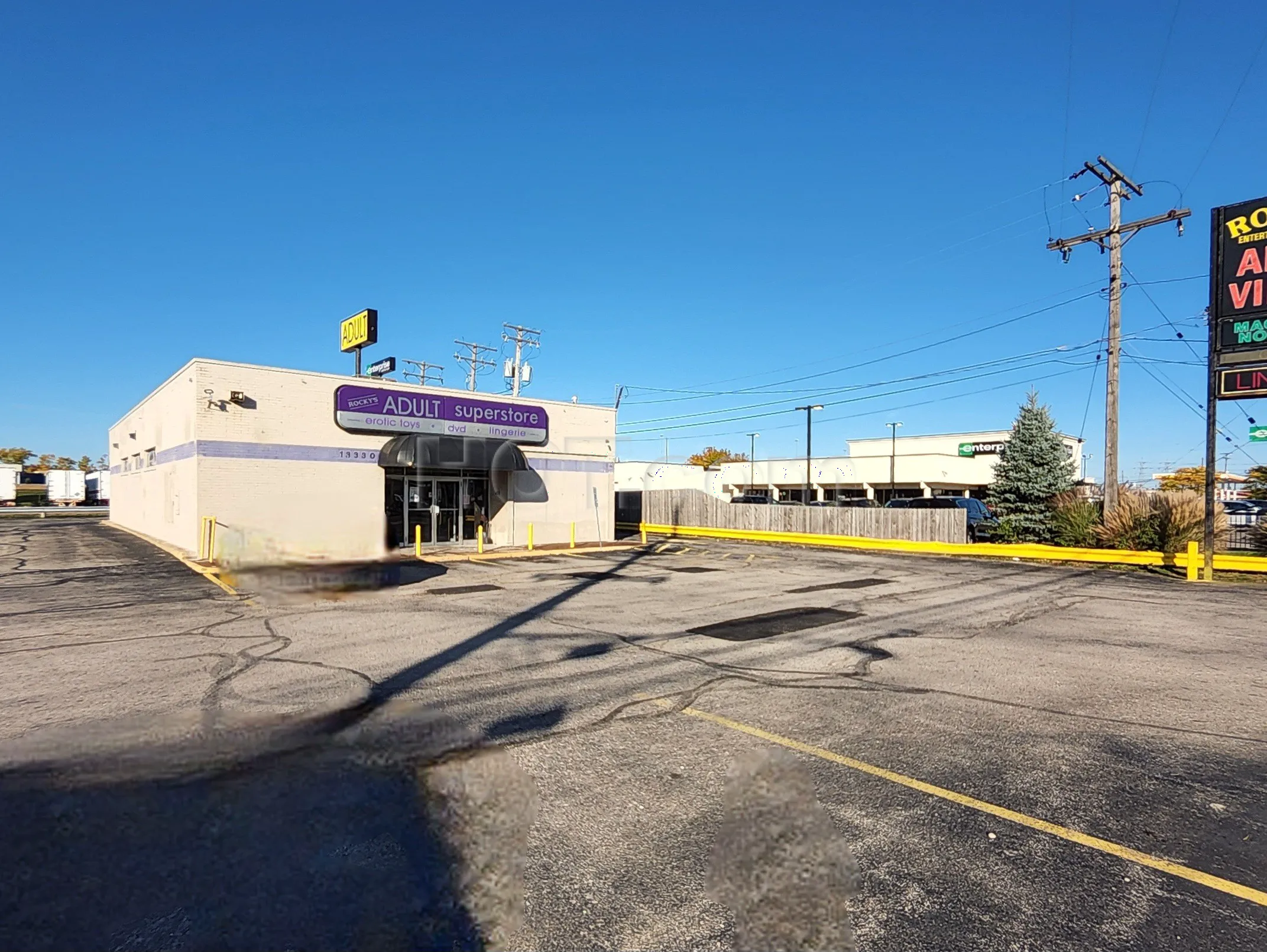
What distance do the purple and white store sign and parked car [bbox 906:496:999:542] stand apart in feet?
53.9

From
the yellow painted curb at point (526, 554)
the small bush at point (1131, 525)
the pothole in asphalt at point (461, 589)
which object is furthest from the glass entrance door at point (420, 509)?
the small bush at point (1131, 525)

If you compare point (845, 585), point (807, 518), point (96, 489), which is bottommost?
point (845, 585)

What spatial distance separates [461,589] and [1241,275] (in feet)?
59.8

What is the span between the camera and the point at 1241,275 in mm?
15375

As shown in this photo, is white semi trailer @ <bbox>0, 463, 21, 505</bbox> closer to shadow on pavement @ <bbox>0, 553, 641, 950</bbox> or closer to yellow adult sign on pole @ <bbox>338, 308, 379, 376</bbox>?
yellow adult sign on pole @ <bbox>338, 308, 379, 376</bbox>

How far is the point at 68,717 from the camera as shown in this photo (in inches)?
223

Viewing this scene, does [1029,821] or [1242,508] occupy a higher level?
[1242,508]

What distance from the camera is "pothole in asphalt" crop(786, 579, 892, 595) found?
1419 cm

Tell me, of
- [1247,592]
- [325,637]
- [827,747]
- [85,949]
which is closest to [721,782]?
[827,747]

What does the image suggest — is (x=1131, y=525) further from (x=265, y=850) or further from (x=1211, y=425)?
(x=265, y=850)

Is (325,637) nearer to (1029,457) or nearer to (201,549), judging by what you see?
(201,549)

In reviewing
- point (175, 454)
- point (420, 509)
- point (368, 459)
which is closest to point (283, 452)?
point (368, 459)

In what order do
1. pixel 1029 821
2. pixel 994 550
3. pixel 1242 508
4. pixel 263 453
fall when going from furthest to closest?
pixel 1242 508, pixel 994 550, pixel 263 453, pixel 1029 821

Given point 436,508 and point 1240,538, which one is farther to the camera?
point 436,508
